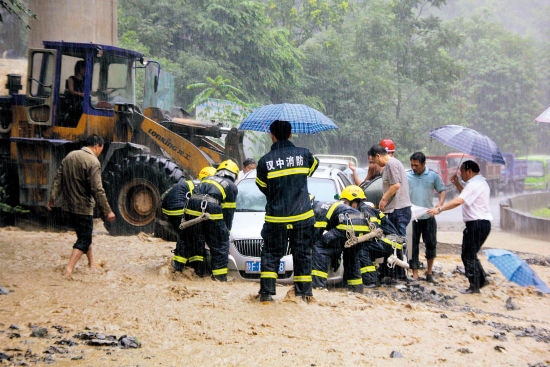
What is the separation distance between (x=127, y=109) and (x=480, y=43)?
46999 mm

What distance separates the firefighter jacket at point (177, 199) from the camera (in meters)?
7.61

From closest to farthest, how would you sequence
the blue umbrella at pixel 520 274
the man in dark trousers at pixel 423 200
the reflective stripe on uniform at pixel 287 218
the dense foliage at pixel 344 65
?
the reflective stripe on uniform at pixel 287 218 → the blue umbrella at pixel 520 274 → the man in dark trousers at pixel 423 200 → the dense foliage at pixel 344 65

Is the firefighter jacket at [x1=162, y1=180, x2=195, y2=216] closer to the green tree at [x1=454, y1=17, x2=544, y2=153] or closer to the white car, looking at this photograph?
the white car

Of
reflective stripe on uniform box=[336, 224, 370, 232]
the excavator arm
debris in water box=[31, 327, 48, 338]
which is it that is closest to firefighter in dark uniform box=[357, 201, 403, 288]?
reflective stripe on uniform box=[336, 224, 370, 232]

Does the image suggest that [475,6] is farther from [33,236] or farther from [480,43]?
[33,236]

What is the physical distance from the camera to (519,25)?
A: 8600 centimetres

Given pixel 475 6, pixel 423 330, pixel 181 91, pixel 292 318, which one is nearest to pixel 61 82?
pixel 292 318

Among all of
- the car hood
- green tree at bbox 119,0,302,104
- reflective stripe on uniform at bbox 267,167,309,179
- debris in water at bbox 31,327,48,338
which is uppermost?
green tree at bbox 119,0,302,104

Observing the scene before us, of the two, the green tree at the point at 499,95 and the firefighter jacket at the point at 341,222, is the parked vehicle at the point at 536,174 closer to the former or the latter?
the green tree at the point at 499,95

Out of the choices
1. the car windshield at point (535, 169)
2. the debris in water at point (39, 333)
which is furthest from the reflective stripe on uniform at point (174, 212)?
the car windshield at point (535, 169)

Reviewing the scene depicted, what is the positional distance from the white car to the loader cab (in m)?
3.40

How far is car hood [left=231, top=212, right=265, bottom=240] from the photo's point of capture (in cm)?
759

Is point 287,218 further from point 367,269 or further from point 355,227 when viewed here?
point 367,269

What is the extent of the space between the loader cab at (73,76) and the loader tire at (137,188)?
118 cm
